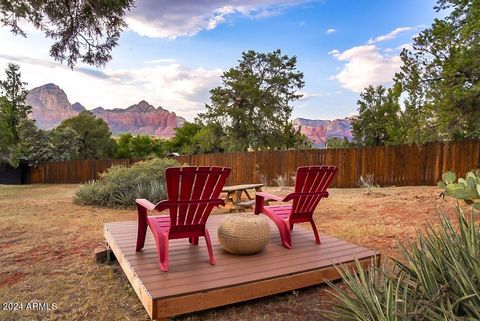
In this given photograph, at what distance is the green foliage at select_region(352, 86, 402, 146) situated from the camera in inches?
991

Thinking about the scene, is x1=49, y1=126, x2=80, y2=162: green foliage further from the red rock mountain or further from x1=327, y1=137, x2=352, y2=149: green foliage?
the red rock mountain

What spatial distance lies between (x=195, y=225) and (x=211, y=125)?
77.2ft

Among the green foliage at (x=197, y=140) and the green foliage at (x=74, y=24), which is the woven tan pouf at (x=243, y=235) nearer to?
the green foliage at (x=74, y=24)

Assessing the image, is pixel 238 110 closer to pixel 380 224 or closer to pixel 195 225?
pixel 380 224

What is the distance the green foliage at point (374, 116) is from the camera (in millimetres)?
25172

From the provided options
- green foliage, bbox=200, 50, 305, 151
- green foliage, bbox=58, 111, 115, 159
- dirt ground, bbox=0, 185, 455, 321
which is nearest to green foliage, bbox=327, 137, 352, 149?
green foliage, bbox=200, 50, 305, 151

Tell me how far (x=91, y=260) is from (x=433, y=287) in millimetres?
3508

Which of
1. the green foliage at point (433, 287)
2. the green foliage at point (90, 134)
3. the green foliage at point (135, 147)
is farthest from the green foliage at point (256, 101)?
the green foliage at point (433, 287)

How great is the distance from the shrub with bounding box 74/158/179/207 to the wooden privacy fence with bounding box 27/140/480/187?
6.53 m

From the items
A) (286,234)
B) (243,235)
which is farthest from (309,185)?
(243,235)

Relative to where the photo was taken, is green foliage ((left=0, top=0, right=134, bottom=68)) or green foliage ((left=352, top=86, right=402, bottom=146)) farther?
green foliage ((left=352, top=86, right=402, bottom=146))

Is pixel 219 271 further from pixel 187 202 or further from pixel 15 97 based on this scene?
pixel 15 97

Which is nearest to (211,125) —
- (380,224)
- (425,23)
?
(425,23)

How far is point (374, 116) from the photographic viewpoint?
2575 centimetres
